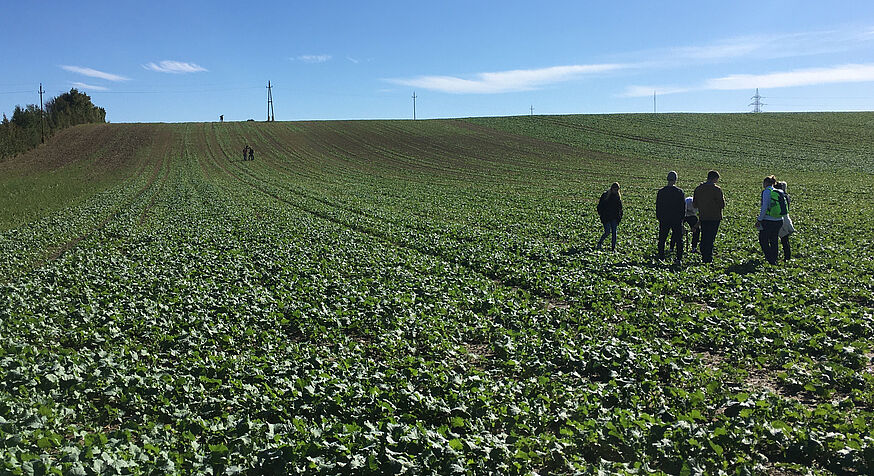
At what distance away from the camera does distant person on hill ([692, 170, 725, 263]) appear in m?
14.3

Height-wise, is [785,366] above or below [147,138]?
below

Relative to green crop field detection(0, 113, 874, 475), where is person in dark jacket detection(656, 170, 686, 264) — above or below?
above

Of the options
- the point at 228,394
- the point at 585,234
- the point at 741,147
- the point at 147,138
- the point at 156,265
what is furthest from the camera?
the point at 147,138

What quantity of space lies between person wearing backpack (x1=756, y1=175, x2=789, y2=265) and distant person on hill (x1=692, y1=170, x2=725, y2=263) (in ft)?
3.34

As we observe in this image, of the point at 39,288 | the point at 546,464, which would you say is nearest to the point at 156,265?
the point at 39,288

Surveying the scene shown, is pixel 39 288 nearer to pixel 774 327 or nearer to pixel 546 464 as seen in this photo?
pixel 546 464

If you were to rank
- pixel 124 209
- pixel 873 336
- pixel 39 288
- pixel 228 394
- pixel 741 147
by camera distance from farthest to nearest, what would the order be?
1. pixel 741 147
2. pixel 124 209
3. pixel 39 288
4. pixel 873 336
5. pixel 228 394

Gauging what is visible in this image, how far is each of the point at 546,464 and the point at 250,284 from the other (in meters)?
9.30

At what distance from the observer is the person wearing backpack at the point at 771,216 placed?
14.2 metres

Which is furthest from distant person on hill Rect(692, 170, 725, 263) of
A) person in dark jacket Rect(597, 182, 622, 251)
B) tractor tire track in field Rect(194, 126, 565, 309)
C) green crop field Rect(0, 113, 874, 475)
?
tractor tire track in field Rect(194, 126, 565, 309)

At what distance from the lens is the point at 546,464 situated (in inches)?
229

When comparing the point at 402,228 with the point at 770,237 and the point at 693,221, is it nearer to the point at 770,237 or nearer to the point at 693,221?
the point at 693,221

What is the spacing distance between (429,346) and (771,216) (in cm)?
1019

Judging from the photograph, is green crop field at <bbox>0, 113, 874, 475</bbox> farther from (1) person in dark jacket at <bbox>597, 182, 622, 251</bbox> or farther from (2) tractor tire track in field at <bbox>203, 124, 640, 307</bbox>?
(1) person in dark jacket at <bbox>597, 182, 622, 251</bbox>
